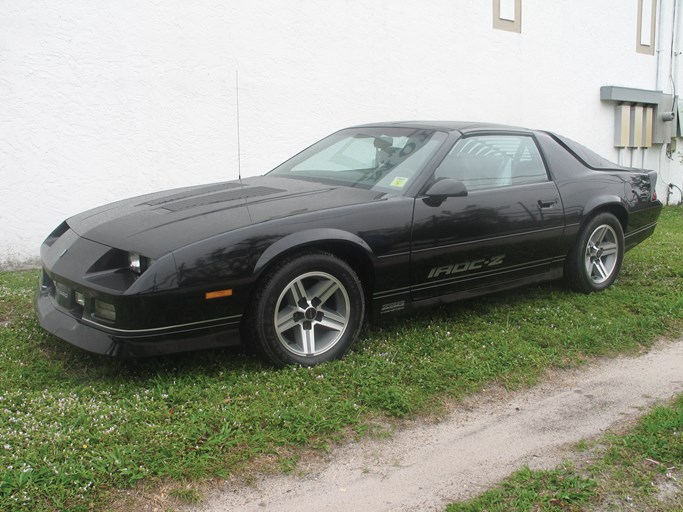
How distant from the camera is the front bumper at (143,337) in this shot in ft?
10.9

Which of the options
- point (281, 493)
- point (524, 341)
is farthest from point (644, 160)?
point (281, 493)

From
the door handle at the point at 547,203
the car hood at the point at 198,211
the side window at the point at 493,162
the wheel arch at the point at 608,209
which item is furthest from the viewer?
the wheel arch at the point at 608,209

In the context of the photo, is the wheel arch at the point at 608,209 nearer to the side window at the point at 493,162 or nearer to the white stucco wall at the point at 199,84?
the side window at the point at 493,162

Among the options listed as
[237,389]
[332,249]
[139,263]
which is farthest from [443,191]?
[139,263]

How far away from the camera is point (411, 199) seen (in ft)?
13.5

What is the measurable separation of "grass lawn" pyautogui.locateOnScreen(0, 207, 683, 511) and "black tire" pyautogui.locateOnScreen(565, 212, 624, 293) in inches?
7.3

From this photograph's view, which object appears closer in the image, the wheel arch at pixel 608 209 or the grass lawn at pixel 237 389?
the grass lawn at pixel 237 389

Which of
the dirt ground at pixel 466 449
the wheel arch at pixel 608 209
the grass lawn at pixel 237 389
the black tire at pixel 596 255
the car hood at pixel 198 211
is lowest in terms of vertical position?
the dirt ground at pixel 466 449

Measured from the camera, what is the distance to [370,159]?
181 inches

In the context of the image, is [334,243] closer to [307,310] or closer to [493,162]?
[307,310]

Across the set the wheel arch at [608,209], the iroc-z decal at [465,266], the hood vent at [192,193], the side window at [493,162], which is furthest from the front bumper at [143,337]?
the wheel arch at [608,209]

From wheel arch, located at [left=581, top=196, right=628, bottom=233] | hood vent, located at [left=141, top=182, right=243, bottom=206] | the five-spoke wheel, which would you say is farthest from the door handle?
hood vent, located at [left=141, top=182, right=243, bottom=206]

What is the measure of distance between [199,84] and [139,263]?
14.0ft

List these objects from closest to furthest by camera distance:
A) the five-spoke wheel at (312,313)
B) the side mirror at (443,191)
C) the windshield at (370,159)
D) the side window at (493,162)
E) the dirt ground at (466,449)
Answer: the dirt ground at (466,449), the five-spoke wheel at (312,313), the side mirror at (443,191), the windshield at (370,159), the side window at (493,162)
